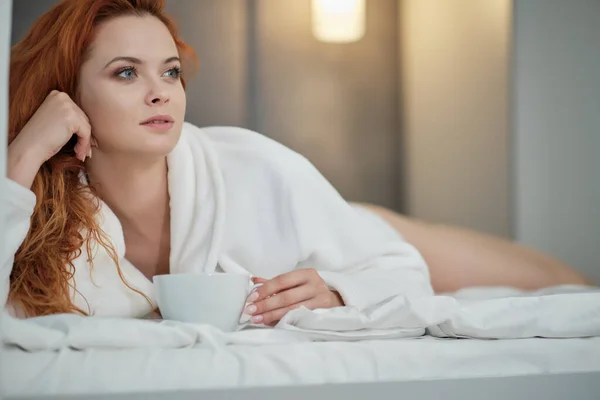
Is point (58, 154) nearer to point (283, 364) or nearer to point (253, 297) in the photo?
point (253, 297)

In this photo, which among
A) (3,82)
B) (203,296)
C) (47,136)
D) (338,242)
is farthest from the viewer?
(338,242)

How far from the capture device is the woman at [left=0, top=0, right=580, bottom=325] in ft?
3.88

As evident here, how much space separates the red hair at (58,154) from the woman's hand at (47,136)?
0.04m

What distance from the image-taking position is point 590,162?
74.4 inches

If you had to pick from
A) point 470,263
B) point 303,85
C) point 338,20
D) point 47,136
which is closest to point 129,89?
point 47,136

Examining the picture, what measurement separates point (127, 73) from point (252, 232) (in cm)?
34

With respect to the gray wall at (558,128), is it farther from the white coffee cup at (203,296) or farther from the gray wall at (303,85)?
the white coffee cup at (203,296)

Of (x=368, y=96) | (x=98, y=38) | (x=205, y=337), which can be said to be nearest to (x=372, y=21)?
(x=368, y=96)

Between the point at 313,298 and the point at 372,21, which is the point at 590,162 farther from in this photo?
the point at 313,298

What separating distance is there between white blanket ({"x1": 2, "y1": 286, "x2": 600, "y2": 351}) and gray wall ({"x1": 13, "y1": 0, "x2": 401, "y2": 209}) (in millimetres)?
661

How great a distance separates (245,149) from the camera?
1460 millimetres

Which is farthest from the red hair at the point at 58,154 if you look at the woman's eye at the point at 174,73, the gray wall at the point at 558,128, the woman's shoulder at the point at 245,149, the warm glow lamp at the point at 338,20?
the gray wall at the point at 558,128

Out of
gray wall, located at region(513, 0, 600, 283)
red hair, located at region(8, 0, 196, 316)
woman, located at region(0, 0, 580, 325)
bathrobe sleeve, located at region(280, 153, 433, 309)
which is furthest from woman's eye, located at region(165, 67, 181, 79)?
gray wall, located at region(513, 0, 600, 283)

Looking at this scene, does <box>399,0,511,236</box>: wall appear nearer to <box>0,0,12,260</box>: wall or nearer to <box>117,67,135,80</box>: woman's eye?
<box>117,67,135,80</box>: woman's eye
